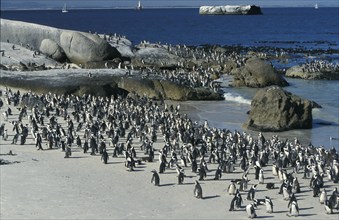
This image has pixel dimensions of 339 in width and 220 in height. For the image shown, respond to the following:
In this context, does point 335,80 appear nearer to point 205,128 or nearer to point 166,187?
point 205,128

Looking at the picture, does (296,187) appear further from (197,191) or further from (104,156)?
(104,156)

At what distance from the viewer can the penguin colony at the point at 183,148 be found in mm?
19531

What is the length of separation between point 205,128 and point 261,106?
5.19 meters

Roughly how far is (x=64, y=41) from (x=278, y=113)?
1091 inches

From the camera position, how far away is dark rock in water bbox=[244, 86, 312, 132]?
32.1 m

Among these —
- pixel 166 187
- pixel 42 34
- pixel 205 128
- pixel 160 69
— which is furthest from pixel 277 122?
pixel 42 34

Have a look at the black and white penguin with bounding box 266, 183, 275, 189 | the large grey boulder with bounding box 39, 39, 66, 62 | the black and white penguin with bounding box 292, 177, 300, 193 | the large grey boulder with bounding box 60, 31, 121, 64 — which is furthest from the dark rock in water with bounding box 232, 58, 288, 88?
the black and white penguin with bounding box 292, 177, 300, 193

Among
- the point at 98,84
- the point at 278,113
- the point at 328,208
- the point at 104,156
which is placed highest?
the point at 98,84

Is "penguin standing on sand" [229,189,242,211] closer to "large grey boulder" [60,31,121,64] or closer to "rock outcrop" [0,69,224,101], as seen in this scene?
"rock outcrop" [0,69,224,101]

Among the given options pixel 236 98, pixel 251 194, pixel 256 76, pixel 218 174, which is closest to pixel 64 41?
pixel 256 76

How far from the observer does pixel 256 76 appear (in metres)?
47.6

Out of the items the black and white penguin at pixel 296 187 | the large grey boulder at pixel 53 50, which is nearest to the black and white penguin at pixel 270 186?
the black and white penguin at pixel 296 187

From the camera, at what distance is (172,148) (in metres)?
24.2

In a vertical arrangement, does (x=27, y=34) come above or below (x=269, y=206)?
above
